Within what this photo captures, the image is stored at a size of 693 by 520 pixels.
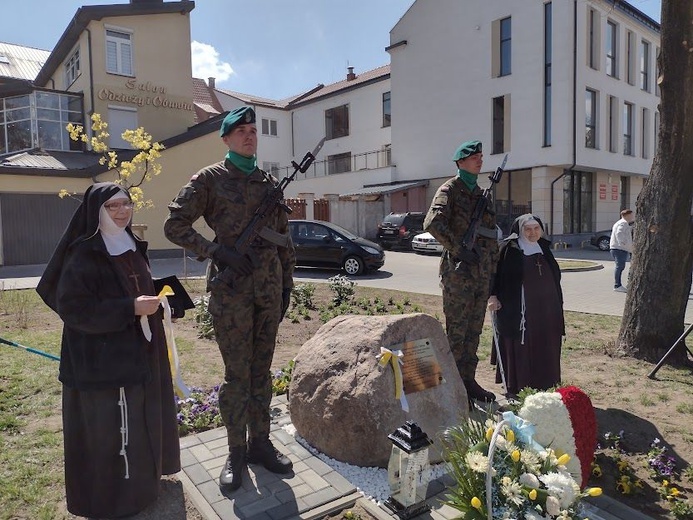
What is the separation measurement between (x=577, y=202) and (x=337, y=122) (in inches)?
645

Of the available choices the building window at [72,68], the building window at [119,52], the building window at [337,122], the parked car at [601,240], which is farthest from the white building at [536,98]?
the building window at [72,68]

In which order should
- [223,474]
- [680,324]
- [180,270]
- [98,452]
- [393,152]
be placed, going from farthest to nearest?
[393,152]
[180,270]
[680,324]
[223,474]
[98,452]

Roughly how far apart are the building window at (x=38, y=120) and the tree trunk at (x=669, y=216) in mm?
21409

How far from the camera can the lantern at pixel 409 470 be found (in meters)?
2.95

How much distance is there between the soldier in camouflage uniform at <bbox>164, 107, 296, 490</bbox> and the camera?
127 inches

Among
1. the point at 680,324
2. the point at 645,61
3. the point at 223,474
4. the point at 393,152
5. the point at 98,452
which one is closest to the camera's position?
the point at 98,452

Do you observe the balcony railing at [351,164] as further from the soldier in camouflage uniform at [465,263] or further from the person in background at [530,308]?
the person in background at [530,308]

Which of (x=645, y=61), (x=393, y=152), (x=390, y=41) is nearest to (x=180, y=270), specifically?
(x=393, y=152)

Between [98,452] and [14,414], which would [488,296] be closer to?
[98,452]

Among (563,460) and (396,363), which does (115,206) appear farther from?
(563,460)

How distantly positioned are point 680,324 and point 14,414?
6748 millimetres

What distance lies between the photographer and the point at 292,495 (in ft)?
10.7

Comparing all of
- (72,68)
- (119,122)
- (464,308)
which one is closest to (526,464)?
(464,308)

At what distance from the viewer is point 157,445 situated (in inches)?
120
